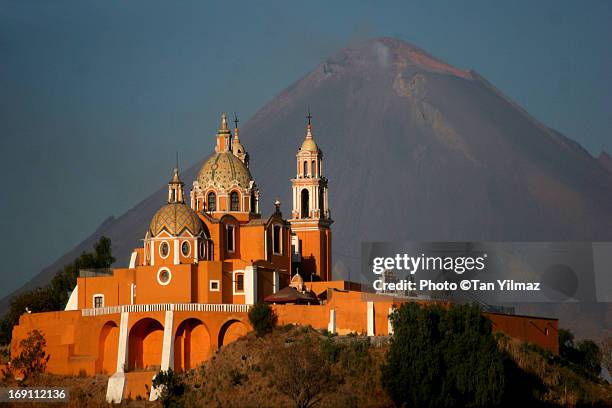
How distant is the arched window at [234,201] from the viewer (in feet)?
275

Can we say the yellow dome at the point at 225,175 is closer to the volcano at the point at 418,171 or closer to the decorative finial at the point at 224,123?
the decorative finial at the point at 224,123

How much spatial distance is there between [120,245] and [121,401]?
9944 cm

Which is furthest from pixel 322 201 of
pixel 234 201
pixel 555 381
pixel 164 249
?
pixel 555 381

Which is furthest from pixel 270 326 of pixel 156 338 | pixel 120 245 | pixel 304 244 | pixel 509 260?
pixel 120 245

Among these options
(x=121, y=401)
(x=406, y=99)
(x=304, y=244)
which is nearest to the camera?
(x=121, y=401)

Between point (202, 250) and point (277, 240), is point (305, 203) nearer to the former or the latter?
point (277, 240)

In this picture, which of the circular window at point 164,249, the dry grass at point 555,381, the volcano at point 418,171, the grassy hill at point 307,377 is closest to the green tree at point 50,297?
the grassy hill at point 307,377

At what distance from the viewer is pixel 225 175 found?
83938 mm

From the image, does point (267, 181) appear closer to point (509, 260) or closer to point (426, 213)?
point (426, 213)

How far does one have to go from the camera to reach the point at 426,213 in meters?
175

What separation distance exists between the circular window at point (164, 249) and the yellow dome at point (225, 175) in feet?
23.2

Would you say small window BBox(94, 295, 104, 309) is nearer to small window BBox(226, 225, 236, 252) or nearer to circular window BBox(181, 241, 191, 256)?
circular window BBox(181, 241, 191, 256)

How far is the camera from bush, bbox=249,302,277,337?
246 ft

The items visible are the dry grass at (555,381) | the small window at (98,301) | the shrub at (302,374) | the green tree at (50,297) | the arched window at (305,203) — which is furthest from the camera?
the green tree at (50,297)
